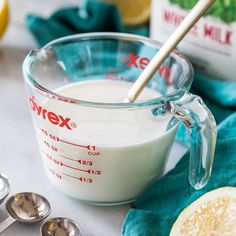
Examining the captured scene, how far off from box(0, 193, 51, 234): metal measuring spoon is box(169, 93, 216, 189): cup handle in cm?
20

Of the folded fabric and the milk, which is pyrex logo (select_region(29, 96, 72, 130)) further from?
the folded fabric

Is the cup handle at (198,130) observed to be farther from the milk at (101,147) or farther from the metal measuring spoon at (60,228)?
the metal measuring spoon at (60,228)

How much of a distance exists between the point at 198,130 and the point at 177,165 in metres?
0.13

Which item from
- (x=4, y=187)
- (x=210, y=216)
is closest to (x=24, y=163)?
(x=4, y=187)

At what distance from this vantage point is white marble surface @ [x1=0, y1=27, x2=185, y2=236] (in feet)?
2.70

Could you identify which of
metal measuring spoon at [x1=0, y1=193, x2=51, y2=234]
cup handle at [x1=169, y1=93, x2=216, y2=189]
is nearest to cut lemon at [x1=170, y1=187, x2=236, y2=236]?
cup handle at [x1=169, y1=93, x2=216, y2=189]

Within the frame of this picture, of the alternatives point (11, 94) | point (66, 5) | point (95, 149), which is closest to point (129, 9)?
point (66, 5)

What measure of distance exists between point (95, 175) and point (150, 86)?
8.5 inches

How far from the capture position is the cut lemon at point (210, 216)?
73 centimetres

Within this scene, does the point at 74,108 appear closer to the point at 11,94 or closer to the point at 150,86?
the point at 150,86

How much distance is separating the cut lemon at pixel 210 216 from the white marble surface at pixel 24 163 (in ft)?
0.34

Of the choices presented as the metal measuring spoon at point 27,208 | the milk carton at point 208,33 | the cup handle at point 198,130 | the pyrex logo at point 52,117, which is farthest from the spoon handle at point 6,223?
the milk carton at point 208,33

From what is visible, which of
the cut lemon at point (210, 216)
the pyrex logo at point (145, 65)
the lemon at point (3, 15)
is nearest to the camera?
the cut lemon at point (210, 216)

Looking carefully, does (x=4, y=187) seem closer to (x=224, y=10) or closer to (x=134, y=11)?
(x=224, y=10)
